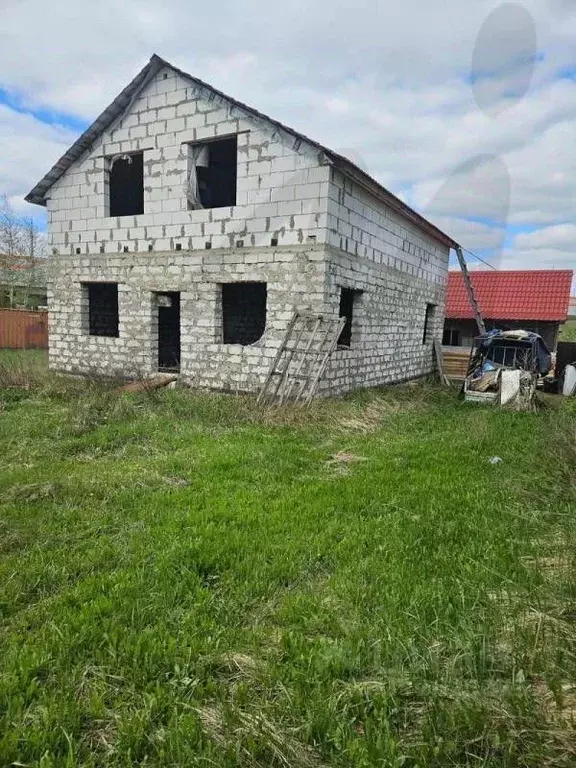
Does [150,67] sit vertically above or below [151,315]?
above

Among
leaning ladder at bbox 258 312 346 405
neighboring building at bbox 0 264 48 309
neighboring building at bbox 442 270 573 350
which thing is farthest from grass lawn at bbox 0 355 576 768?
neighboring building at bbox 0 264 48 309

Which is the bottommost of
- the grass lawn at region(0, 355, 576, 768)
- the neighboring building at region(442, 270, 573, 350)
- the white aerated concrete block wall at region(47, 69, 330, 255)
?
the grass lawn at region(0, 355, 576, 768)

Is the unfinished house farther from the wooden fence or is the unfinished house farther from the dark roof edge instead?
the wooden fence

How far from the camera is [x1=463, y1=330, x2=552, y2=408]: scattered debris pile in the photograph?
10.4 meters

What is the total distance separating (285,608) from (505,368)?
9721 millimetres

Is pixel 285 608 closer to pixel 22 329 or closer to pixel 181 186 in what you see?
pixel 181 186

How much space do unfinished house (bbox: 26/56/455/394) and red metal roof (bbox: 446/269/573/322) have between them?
26.4 feet

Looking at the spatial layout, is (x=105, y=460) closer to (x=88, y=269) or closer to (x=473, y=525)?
(x=473, y=525)

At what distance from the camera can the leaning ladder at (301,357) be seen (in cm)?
930

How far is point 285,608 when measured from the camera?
2992 millimetres

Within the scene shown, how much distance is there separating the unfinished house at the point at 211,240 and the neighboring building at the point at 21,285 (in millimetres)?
19632

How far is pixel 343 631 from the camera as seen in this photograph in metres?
2.77

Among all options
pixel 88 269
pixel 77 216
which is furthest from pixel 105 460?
pixel 77 216

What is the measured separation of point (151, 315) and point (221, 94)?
16.1ft
